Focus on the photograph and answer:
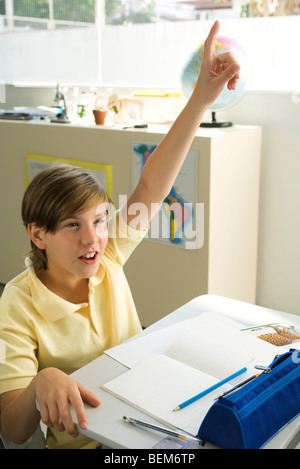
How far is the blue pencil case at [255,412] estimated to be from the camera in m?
0.71

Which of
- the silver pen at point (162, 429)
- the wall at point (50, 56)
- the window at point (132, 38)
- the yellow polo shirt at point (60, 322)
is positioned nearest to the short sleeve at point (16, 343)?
the yellow polo shirt at point (60, 322)

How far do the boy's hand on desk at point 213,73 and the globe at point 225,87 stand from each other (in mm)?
1113

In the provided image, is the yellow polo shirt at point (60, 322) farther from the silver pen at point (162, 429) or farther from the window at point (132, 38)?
the window at point (132, 38)

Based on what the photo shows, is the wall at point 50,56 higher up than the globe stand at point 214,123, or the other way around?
the wall at point 50,56

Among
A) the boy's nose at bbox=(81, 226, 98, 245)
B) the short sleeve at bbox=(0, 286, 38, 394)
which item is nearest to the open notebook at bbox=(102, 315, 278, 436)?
the short sleeve at bbox=(0, 286, 38, 394)

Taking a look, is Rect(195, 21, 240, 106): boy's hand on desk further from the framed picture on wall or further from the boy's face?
the framed picture on wall

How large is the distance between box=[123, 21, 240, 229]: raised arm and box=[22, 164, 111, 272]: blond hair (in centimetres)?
15

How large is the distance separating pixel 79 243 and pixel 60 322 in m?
0.17

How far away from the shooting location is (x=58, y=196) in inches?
42.8

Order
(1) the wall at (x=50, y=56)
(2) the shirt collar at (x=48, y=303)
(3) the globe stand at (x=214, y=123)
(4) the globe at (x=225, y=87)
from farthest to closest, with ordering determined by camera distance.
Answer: (1) the wall at (x=50, y=56)
(3) the globe stand at (x=214, y=123)
(4) the globe at (x=225, y=87)
(2) the shirt collar at (x=48, y=303)

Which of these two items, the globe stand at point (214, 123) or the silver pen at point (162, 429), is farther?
the globe stand at point (214, 123)
